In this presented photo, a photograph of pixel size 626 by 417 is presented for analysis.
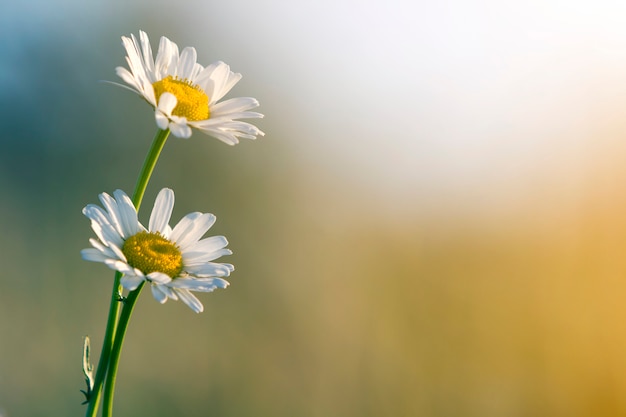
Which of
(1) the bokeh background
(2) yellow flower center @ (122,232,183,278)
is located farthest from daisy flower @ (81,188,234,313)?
(1) the bokeh background

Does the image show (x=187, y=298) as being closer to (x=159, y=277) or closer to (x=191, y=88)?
(x=159, y=277)

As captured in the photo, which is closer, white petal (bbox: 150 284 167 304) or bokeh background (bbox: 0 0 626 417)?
white petal (bbox: 150 284 167 304)

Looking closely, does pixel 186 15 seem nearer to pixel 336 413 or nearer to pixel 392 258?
pixel 392 258

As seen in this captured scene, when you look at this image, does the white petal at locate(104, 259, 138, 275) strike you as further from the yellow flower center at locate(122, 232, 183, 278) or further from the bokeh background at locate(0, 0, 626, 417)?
the bokeh background at locate(0, 0, 626, 417)

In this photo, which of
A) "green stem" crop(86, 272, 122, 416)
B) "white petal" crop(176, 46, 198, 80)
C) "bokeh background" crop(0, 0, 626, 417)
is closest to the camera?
"green stem" crop(86, 272, 122, 416)

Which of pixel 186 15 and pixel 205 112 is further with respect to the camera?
pixel 186 15

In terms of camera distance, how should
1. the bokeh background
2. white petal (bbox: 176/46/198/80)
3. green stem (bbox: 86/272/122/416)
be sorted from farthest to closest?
the bokeh background → white petal (bbox: 176/46/198/80) → green stem (bbox: 86/272/122/416)

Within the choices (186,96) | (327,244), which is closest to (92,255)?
(186,96)

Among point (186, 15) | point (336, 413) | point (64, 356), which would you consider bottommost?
point (336, 413)

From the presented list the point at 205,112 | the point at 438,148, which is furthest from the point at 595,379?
the point at 205,112

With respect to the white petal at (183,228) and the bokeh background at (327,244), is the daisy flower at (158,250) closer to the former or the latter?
the white petal at (183,228)
